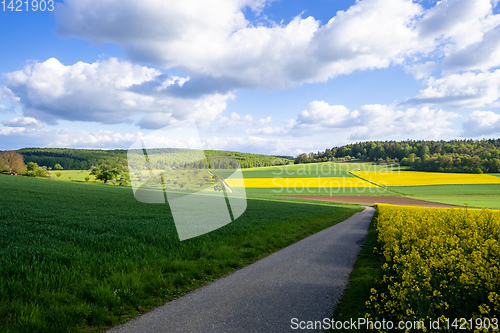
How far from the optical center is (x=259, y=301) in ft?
21.3

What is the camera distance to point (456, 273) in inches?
201

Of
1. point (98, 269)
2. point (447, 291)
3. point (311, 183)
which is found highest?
point (447, 291)

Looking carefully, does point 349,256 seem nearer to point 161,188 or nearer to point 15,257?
point 161,188

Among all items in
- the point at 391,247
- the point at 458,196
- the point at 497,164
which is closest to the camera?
the point at 391,247

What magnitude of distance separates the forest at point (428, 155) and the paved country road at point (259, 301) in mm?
105065

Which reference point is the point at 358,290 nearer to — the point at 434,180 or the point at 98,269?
the point at 98,269

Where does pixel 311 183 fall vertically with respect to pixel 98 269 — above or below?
below

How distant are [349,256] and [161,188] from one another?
27.9 feet

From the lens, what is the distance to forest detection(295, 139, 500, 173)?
87.4 meters

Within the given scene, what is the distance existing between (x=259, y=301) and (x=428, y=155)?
393 ft

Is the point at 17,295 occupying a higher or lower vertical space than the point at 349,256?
higher

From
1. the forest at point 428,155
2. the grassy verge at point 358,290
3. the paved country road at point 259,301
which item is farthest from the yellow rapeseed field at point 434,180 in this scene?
the paved country road at point 259,301

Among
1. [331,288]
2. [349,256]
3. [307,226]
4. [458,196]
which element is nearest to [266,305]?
[331,288]

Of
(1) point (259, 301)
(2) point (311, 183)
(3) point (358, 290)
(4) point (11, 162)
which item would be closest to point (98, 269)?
(1) point (259, 301)
